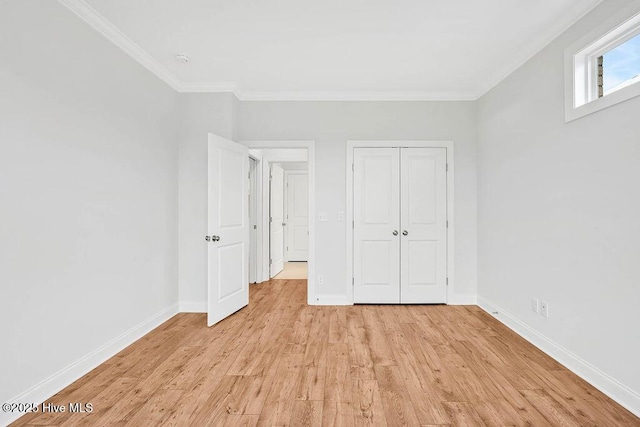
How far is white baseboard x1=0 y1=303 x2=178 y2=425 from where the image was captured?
1.78 metres

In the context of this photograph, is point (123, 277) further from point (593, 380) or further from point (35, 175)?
point (593, 380)

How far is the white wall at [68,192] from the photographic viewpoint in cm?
173

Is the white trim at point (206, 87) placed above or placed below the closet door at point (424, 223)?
above

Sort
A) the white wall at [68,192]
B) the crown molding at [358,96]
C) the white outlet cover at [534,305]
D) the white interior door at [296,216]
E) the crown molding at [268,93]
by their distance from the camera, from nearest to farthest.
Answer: the white wall at [68,192] → the white outlet cover at [534,305] → the crown molding at [268,93] → the crown molding at [358,96] → the white interior door at [296,216]

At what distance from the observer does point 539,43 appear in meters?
2.62

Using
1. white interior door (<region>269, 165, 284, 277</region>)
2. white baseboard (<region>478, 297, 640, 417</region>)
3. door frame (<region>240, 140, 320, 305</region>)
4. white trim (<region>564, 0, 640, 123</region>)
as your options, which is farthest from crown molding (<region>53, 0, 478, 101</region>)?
white baseboard (<region>478, 297, 640, 417</region>)

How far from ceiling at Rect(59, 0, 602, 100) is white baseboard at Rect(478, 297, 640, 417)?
2.54 metres

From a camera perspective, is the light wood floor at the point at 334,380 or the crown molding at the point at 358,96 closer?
the light wood floor at the point at 334,380

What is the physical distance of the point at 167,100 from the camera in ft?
10.9

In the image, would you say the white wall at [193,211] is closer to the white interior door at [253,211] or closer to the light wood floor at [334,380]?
the light wood floor at [334,380]

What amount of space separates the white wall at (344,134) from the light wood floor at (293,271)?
1.84m

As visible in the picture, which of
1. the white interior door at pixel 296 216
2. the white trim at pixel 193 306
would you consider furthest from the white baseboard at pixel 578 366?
the white interior door at pixel 296 216

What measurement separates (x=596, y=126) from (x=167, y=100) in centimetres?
388

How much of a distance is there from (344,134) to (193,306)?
279cm
